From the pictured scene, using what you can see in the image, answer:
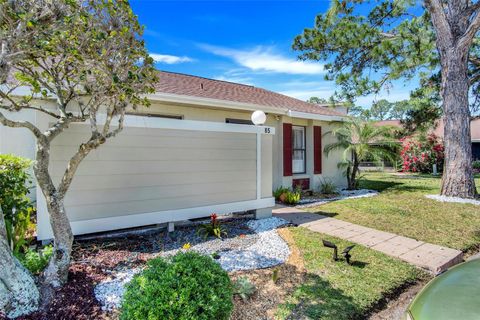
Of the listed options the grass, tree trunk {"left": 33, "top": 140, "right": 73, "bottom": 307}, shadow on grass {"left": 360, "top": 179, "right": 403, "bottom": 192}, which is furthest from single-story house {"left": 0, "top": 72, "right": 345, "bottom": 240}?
shadow on grass {"left": 360, "top": 179, "right": 403, "bottom": 192}

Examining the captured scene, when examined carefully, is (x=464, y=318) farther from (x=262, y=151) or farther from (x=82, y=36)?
(x=262, y=151)

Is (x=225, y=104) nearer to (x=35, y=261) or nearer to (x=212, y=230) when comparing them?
(x=212, y=230)

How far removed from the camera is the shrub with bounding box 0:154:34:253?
399 cm

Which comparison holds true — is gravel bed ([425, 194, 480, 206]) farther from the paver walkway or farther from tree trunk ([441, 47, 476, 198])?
the paver walkway

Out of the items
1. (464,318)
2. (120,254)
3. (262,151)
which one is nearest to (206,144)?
(262,151)

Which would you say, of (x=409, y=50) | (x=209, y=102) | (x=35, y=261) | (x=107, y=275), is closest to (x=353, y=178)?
(x=409, y=50)

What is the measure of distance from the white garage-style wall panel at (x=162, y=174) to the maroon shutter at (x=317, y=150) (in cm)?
483

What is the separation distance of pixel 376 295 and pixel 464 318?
1539 mm

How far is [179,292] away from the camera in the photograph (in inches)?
94.8

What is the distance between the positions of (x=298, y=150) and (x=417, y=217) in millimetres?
4921

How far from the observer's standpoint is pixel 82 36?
10.5ft

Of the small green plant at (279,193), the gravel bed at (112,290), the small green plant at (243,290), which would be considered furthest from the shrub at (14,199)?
the small green plant at (279,193)

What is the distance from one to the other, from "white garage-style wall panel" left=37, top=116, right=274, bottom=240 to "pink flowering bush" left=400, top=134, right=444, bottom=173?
53.9 ft

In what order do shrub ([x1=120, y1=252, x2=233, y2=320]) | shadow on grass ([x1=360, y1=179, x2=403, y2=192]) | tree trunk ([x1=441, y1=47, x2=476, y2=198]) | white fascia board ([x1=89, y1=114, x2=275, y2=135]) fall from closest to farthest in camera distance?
shrub ([x1=120, y1=252, x2=233, y2=320])
white fascia board ([x1=89, y1=114, x2=275, y2=135])
tree trunk ([x1=441, y1=47, x2=476, y2=198])
shadow on grass ([x1=360, y1=179, x2=403, y2=192])
